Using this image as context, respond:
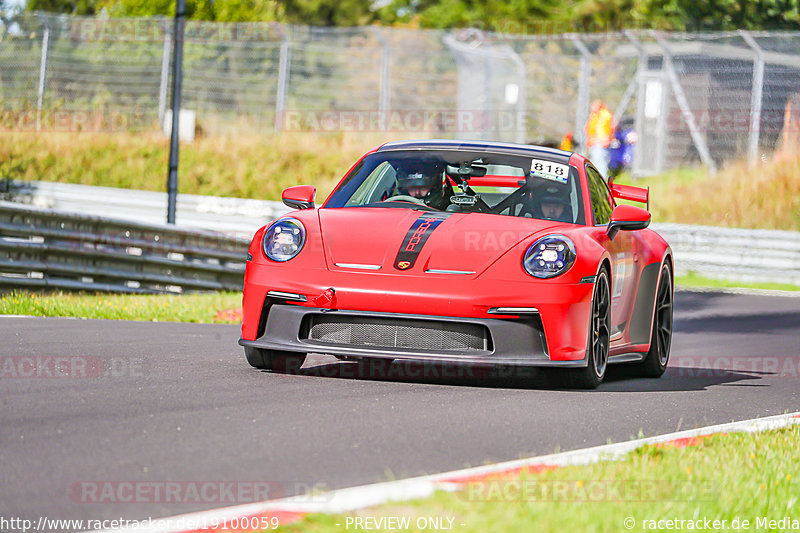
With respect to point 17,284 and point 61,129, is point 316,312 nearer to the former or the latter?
point 17,284

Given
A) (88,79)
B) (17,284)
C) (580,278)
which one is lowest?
(17,284)

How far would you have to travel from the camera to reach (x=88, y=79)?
28.1 m

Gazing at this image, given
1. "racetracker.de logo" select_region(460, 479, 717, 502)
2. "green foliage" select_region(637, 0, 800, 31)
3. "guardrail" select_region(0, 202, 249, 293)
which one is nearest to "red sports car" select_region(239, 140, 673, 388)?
"racetracker.de logo" select_region(460, 479, 717, 502)

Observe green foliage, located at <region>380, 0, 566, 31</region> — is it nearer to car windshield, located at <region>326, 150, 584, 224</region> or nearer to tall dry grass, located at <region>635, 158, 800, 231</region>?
tall dry grass, located at <region>635, 158, 800, 231</region>

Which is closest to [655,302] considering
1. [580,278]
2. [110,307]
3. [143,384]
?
[580,278]

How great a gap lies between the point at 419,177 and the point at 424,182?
0.17 ft

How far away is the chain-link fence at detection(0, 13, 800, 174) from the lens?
2620 cm

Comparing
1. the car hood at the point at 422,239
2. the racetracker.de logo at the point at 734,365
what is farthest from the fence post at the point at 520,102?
the car hood at the point at 422,239

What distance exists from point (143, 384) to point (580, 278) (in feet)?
7.19

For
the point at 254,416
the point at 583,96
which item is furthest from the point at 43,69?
the point at 254,416

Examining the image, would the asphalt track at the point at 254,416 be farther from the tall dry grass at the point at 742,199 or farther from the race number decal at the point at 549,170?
the tall dry grass at the point at 742,199

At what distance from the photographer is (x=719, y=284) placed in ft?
66.2

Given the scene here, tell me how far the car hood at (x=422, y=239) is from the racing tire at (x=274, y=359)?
0.72 meters

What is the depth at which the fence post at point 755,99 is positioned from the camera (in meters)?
22.8
